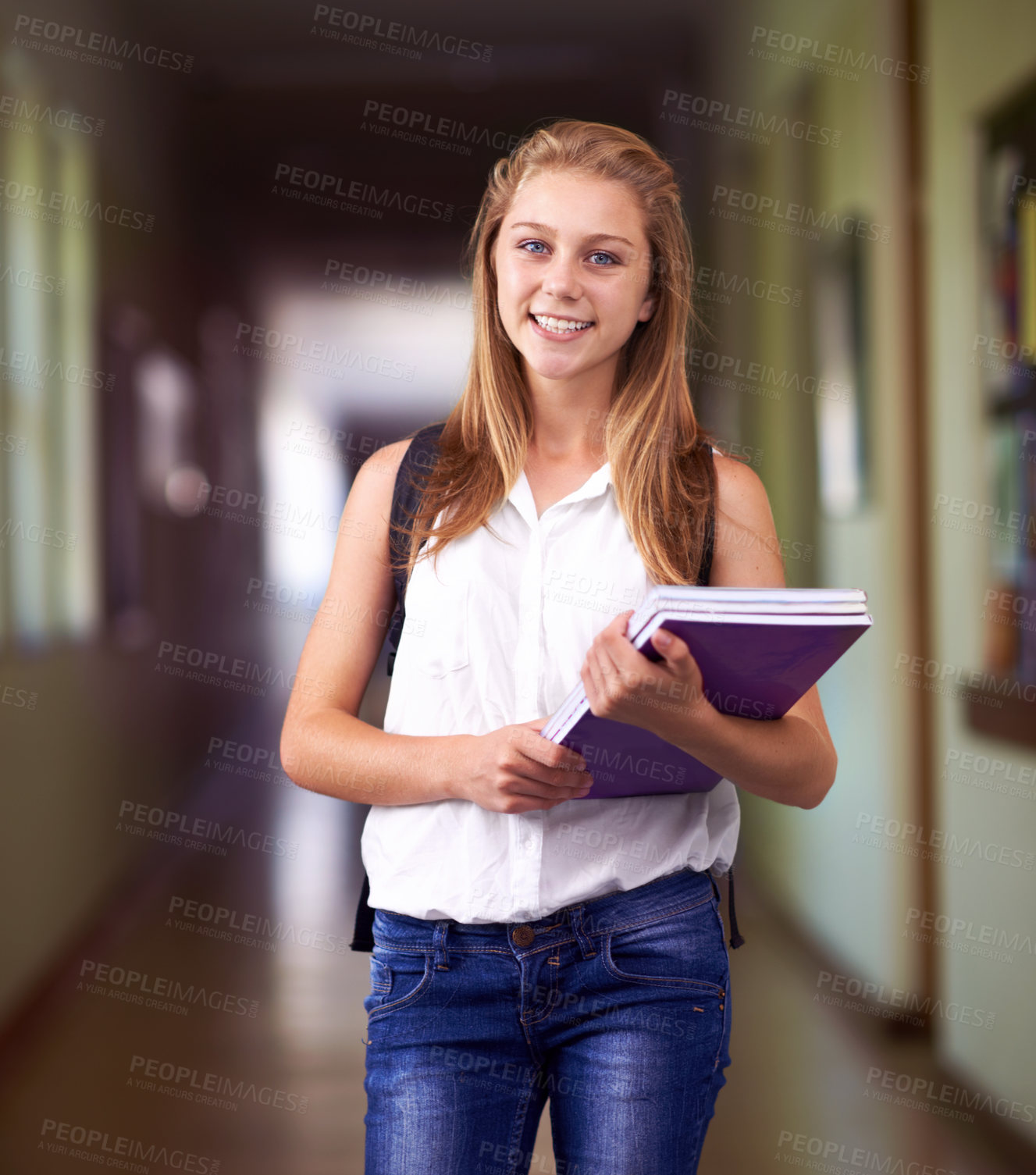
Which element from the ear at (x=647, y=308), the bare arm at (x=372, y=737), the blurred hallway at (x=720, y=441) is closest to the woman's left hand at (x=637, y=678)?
the bare arm at (x=372, y=737)

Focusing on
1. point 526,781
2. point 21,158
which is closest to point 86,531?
point 21,158

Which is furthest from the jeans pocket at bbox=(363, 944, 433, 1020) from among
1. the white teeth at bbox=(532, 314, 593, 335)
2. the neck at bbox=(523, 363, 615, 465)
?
the white teeth at bbox=(532, 314, 593, 335)

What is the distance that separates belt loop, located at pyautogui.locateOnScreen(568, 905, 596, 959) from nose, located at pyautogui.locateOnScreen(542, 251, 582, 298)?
62 centimetres

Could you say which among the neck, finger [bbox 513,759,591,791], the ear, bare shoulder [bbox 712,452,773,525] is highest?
the ear

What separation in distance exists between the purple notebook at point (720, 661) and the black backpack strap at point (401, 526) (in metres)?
0.27

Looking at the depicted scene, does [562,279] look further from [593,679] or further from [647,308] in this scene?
[593,679]

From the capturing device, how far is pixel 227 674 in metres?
7.73

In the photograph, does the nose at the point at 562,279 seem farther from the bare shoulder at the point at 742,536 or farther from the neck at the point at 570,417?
the bare shoulder at the point at 742,536

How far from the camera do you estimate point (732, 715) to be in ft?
3.35

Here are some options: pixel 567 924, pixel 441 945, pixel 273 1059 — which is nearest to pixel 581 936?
pixel 567 924

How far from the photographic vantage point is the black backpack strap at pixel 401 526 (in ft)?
3.83

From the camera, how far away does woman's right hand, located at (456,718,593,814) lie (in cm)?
99

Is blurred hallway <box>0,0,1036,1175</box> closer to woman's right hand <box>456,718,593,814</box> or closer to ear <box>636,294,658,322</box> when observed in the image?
ear <box>636,294,658,322</box>

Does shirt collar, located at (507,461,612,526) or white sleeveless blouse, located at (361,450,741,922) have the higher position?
shirt collar, located at (507,461,612,526)
